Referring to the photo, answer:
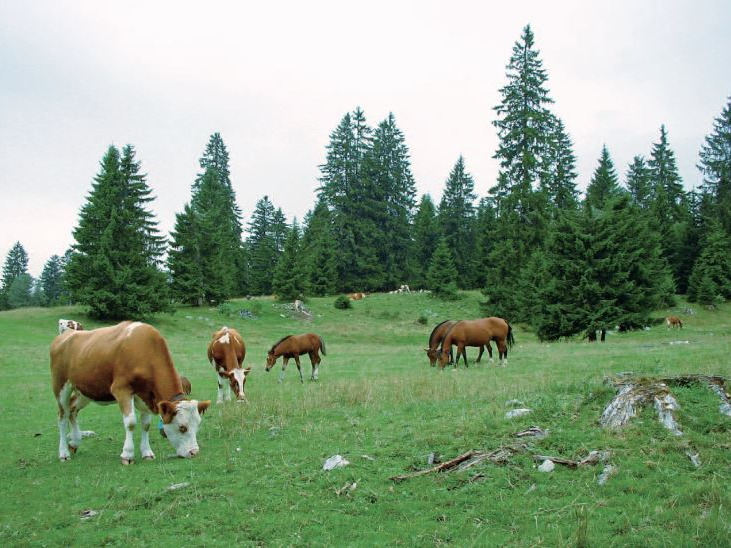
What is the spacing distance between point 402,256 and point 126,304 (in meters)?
38.2

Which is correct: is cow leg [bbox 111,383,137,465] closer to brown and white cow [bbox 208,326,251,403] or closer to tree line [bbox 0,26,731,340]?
brown and white cow [bbox 208,326,251,403]

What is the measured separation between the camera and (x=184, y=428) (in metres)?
8.44

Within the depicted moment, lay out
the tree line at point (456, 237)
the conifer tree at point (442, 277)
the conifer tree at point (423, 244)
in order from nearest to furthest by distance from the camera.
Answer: the tree line at point (456, 237) < the conifer tree at point (442, 277) < the conifer tree at point (423, 244)

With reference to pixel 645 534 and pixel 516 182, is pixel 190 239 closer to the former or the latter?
pixel 516 182

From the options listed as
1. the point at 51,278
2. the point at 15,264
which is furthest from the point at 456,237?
the point at 15,264

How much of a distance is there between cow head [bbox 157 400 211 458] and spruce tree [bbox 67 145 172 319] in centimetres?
3232

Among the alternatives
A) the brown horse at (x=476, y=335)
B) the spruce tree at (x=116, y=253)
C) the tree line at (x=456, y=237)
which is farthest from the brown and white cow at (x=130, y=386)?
the spruce tree at (x=116, y=253)

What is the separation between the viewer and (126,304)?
126 feet

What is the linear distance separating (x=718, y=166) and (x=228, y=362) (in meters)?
72.0

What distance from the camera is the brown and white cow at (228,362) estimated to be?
1295cm

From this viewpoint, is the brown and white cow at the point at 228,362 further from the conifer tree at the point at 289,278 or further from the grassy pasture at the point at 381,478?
the conifer tree at the point at 289,278

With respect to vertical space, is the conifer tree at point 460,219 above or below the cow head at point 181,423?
above

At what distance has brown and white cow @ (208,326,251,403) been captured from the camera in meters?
13.0

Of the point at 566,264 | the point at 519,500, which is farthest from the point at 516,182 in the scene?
the point at 519,500
